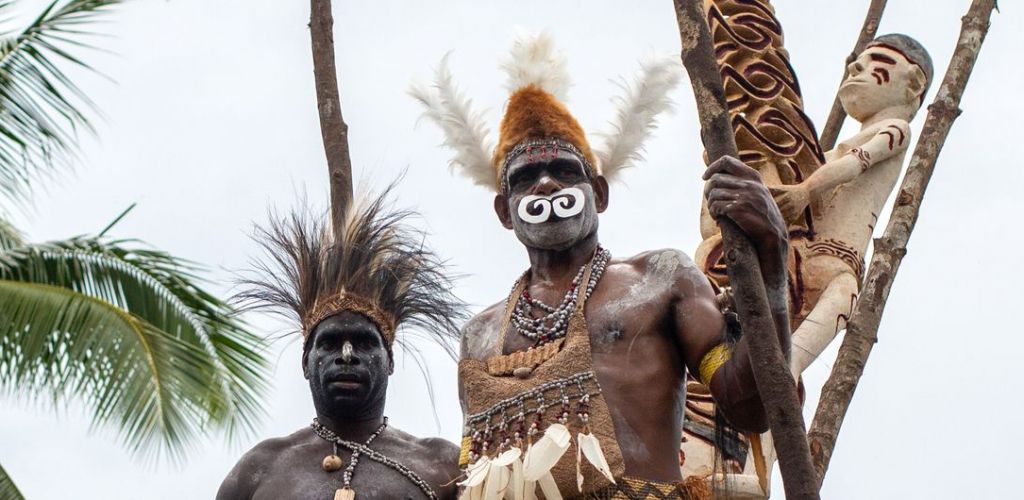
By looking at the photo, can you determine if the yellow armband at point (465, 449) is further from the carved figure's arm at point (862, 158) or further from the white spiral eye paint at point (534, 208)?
the carved figure's arm at point (862, 158)

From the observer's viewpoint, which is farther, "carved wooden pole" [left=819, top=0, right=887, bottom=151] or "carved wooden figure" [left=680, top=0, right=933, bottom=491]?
"carved wooden pole" [left=819, top=0, right=887, bottom=151]

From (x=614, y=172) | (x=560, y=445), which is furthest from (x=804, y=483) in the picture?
(x=614, y=172)

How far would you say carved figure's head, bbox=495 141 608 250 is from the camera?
22.2ft

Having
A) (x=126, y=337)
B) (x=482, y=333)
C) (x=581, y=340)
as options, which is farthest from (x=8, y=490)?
(x=581, y=340)

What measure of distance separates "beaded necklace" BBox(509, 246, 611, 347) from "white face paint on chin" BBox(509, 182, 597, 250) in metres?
0.10

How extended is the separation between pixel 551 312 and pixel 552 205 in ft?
1.22

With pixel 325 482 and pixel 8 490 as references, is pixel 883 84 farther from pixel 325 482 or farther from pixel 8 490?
pixel 8 490

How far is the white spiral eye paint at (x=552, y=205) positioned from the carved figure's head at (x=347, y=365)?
0.79m

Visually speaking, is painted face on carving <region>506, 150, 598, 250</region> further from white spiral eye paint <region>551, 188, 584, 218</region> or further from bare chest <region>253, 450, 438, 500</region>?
bare chest <region>253, 450, 438, 500</region>

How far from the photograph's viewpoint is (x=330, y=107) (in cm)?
866

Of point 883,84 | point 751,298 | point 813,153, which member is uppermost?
point 883,84

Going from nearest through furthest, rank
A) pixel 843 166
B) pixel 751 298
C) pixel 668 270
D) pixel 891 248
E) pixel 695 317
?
pixel 751 298, pixel 695 317, pixel 668 270, pixel 891 248, pixel 843 166

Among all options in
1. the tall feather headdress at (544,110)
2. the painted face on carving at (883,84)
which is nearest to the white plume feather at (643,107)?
the tall feather headdress at (544,110)

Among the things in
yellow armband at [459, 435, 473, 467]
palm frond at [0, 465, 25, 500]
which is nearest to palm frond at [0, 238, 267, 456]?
palm frond at [0, 465, 25, 500]
